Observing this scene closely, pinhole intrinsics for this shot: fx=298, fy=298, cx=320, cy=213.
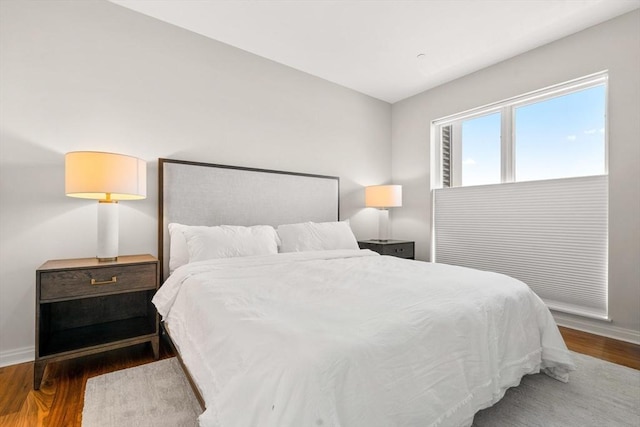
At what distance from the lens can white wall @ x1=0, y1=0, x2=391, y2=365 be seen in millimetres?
2078

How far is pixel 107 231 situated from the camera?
211cm

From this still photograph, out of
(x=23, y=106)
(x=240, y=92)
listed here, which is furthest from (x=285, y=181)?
(x=23, y=106)

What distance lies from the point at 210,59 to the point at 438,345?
9.94 feet

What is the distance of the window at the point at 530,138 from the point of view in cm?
280

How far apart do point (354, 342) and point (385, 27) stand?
273 cm

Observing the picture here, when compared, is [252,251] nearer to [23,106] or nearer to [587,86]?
[23,106]

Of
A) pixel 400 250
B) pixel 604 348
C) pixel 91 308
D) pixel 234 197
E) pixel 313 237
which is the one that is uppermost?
pixel 234 197

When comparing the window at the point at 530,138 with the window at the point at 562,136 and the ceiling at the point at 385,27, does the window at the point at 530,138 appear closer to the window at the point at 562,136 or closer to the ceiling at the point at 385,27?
the window at the point at 562,136

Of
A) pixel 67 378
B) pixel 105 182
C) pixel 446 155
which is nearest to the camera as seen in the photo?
pixel 67 378

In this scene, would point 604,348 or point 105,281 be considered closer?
point 105,281

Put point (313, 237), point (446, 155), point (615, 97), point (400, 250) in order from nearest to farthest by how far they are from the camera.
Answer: point (615, 97) → point (313, 237) → point (400, 250) → point (446, 155)

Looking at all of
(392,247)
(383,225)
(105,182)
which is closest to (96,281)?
(105,182)

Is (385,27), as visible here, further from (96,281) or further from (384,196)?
(96,281)

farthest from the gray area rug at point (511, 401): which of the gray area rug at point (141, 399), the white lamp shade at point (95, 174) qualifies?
the white lamp shade at point (95, 174)
